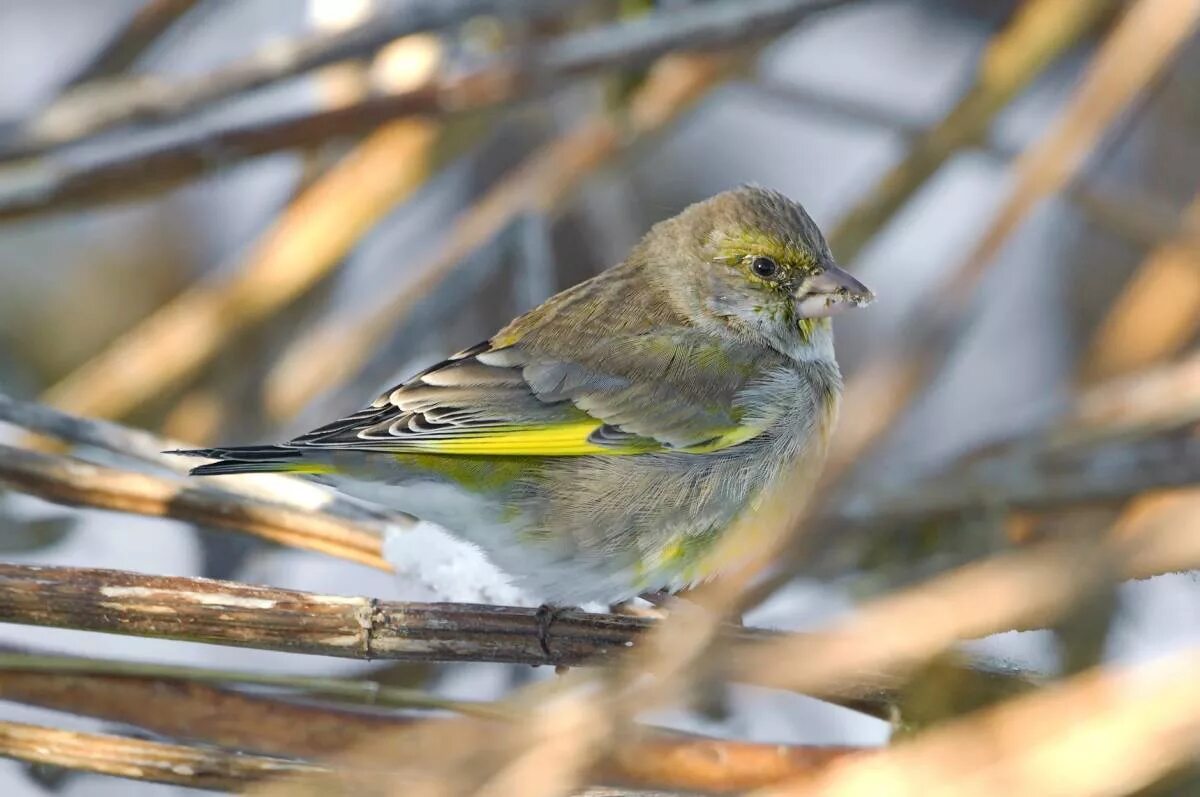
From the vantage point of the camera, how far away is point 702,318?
11.9 ft

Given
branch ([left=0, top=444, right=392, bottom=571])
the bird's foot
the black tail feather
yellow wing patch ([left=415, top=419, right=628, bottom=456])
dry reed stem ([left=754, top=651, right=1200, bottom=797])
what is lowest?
dry reed stem ([left=754, top=651, right=1200, bottom=797])

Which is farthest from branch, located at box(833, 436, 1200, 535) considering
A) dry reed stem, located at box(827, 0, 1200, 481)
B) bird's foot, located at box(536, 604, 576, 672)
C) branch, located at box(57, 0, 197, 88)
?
branch, located at box(57, 0, 197, 88)

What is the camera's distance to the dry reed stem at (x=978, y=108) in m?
4.52

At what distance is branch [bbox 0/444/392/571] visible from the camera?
2965mm

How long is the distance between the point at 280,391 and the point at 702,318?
1.87 m

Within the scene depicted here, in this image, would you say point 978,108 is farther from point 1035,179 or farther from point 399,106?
point 399,106

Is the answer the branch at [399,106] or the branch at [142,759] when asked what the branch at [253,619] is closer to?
the branch at [142,759]

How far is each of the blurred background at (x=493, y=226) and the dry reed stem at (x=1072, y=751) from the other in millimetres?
519

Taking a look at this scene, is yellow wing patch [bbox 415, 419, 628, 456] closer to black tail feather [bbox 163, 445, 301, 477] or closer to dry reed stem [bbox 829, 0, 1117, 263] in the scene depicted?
black tail feather [bbox 163, 445, 301, 477]

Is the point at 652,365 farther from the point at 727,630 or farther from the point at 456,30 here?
the point at 456,30

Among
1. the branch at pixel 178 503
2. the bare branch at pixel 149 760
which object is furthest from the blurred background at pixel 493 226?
the bare branch at pixel 149 760

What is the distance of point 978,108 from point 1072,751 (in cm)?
324

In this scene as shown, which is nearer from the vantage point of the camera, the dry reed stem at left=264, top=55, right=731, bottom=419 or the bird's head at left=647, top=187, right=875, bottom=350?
the bird's head at left=647, top=187, right=875, bottom=350

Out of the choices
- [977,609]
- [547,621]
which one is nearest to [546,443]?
[547,621]
